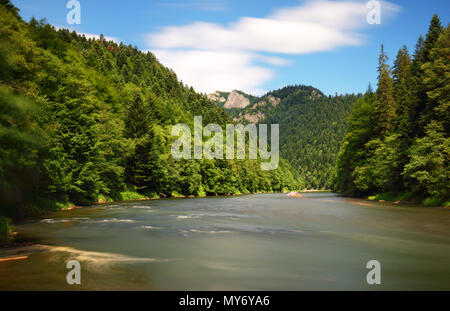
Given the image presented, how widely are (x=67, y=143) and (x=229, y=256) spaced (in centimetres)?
3027

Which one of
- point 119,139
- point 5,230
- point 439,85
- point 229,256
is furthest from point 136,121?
point 229,256

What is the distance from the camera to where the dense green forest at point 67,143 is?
20.6m

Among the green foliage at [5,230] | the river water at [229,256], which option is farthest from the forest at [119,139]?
the river water at [229,256]

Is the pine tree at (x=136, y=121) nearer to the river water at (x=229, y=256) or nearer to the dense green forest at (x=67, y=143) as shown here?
the dense green forest at (x=67, y=143)

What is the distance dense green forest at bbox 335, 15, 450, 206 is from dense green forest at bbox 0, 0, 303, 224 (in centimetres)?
3471

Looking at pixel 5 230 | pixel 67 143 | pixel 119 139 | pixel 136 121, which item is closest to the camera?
pixel 5 230

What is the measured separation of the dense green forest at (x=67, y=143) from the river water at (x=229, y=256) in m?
5.75

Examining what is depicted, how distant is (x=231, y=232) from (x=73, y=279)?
12.4 meters

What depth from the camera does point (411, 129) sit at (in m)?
48.1

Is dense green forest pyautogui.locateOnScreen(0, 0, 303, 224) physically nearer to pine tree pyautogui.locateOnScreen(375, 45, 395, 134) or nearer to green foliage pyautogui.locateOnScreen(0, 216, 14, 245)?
green foliage pyautogui.locateOnScreen(0, 216, 14, 245)

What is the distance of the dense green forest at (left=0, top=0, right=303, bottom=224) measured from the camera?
2064cm

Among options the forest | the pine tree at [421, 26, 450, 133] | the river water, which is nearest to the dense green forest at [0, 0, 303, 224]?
the forest

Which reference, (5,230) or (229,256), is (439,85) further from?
(5,230)

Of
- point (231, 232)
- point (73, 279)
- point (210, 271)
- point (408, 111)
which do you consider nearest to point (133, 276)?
point (73, 279)
